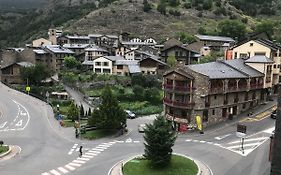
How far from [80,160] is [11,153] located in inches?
407

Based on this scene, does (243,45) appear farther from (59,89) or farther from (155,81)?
(59,89)

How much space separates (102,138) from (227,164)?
21300 millimetres

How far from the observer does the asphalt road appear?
4172cm

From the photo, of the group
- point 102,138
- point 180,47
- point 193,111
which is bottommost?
point 102,138

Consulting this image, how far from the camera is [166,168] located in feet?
132

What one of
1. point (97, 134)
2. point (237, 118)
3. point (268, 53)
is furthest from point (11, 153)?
point (268, 53)

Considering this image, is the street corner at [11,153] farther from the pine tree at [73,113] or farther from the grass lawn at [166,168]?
the grass lawn at [166,168]

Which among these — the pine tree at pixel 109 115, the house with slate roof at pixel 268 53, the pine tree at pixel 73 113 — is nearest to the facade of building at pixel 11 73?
the pine tree at pixel 73 113

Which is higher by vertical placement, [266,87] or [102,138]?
[266,87]

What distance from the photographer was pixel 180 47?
10944cm

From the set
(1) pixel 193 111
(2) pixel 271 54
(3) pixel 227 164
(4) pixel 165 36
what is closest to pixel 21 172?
(3) pixel 227 164

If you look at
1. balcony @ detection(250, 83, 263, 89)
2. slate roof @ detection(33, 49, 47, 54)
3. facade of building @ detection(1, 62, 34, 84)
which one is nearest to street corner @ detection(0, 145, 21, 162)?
balcony @ detection(250, 83, 263, 89)

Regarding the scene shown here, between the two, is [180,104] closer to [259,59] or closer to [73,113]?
[73,113]

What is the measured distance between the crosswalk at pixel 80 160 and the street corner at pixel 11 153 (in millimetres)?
7792
